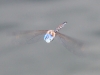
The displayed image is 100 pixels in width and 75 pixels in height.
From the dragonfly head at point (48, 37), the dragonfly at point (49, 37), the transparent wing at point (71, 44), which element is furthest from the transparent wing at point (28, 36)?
the transparent wing at point (71, 44)

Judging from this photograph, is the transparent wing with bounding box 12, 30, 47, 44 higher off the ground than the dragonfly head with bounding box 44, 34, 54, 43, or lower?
higher

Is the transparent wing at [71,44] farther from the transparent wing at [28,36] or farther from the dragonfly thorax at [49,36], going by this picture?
the transparent wing at [28,36]

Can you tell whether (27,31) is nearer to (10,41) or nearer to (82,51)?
(10,41)

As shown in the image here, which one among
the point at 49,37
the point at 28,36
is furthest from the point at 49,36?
the point at 28,36

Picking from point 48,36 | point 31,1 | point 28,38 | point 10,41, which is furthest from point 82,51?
point 31,1

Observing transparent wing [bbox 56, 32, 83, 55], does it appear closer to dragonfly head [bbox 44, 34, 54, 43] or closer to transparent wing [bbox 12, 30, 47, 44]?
dragonfly head [bbox 44, 34, 54, 43]

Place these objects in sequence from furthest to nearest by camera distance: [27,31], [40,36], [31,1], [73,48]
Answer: [31,1] → [27,31] → [40,36] → [73,48]

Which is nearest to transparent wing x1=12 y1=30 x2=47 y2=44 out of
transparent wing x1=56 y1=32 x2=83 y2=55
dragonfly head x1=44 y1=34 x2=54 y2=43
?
dragonfly head x1=44 y1=34 x2=54 y2=43
